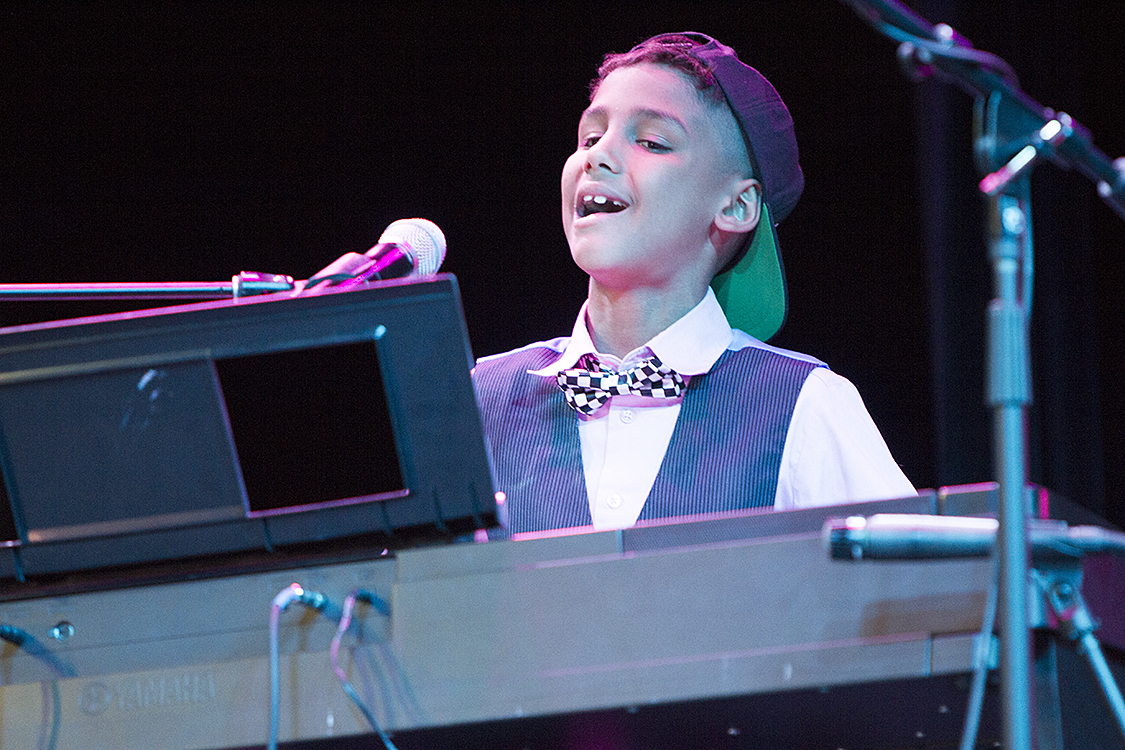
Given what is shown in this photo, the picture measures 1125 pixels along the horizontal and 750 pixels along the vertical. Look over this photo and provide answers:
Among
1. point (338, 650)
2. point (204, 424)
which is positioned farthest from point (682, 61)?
point (338, 650)

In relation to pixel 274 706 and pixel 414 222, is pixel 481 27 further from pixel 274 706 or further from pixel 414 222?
pixel 274 706

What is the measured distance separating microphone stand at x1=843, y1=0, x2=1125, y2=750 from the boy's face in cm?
93

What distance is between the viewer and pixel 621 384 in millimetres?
1712

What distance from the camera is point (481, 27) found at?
315 centimetres

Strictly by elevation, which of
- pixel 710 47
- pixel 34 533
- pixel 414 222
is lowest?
pixel 34 533

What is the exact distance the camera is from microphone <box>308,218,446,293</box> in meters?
1.21

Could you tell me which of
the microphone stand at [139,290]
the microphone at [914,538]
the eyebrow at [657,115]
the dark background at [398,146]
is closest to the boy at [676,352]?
the eyebrow at [657,115]

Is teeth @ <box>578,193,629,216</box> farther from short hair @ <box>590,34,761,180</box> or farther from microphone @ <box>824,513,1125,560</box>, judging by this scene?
microphone @ <box>824,513,1125,560</box>

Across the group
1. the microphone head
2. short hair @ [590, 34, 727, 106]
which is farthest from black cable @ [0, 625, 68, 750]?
short hair @ [590, 34, 727, 106]

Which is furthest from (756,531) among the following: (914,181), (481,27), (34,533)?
(481,27)

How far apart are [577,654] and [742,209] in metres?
1.16

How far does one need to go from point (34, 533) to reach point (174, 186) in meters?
2.29

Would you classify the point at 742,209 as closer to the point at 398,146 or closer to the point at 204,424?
the point at 204,424

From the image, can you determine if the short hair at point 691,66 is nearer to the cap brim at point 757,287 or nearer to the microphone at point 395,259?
the cap brim at point 757,287
